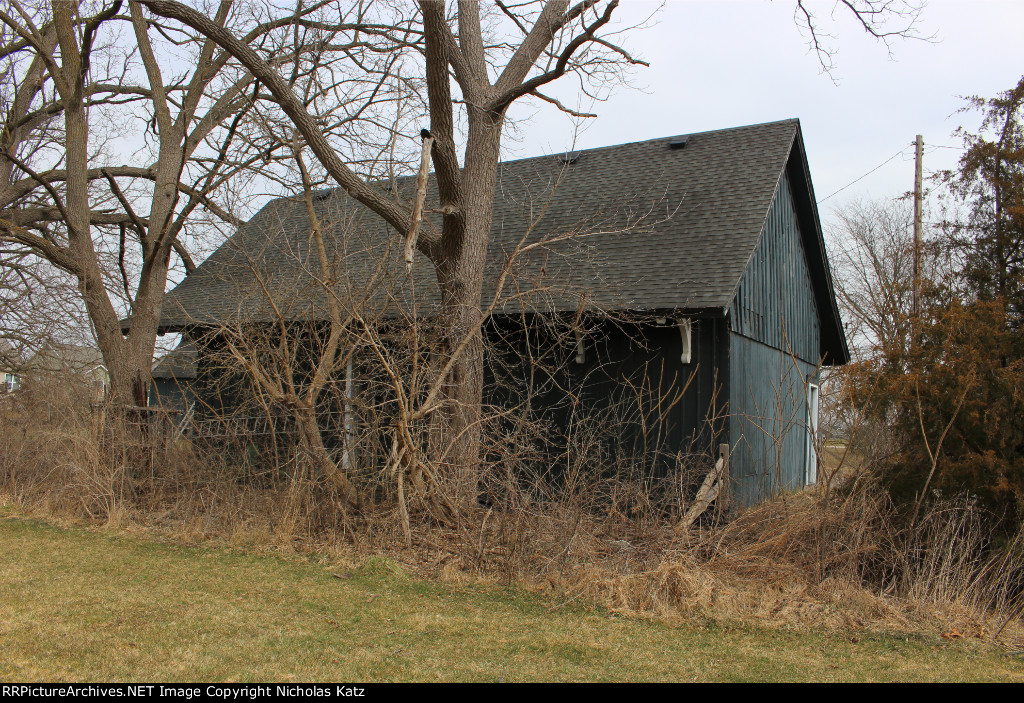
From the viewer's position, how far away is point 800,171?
40.2 ft

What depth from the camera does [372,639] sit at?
200 inches

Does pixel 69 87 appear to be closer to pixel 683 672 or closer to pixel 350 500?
pixel 350 500

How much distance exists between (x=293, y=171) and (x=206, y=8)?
381 cm

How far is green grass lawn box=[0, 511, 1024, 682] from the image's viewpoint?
14.8 feet

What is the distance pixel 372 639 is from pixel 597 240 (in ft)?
23.6

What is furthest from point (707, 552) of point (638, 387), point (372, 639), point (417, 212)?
point (417, 212)

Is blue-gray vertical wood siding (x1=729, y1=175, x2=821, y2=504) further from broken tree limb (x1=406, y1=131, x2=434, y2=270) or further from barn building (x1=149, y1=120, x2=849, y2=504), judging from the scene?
broken tree limb (x1=406, y1=131, x2=434, y2=270)

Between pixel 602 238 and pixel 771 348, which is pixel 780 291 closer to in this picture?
pixel 771 348

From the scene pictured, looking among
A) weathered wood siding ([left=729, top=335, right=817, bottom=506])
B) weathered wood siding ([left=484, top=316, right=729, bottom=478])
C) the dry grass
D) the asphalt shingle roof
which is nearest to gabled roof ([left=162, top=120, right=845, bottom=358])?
the asphalt shingle roof

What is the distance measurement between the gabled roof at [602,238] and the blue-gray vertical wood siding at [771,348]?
72 cm

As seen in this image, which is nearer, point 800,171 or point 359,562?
point 359,562

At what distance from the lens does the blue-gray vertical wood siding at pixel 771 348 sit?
382 inches

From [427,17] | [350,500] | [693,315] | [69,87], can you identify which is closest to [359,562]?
[350,500]

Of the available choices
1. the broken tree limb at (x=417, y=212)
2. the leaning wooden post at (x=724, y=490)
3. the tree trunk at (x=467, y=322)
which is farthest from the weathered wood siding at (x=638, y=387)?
the broken tree limb at (x=417, y=212)
